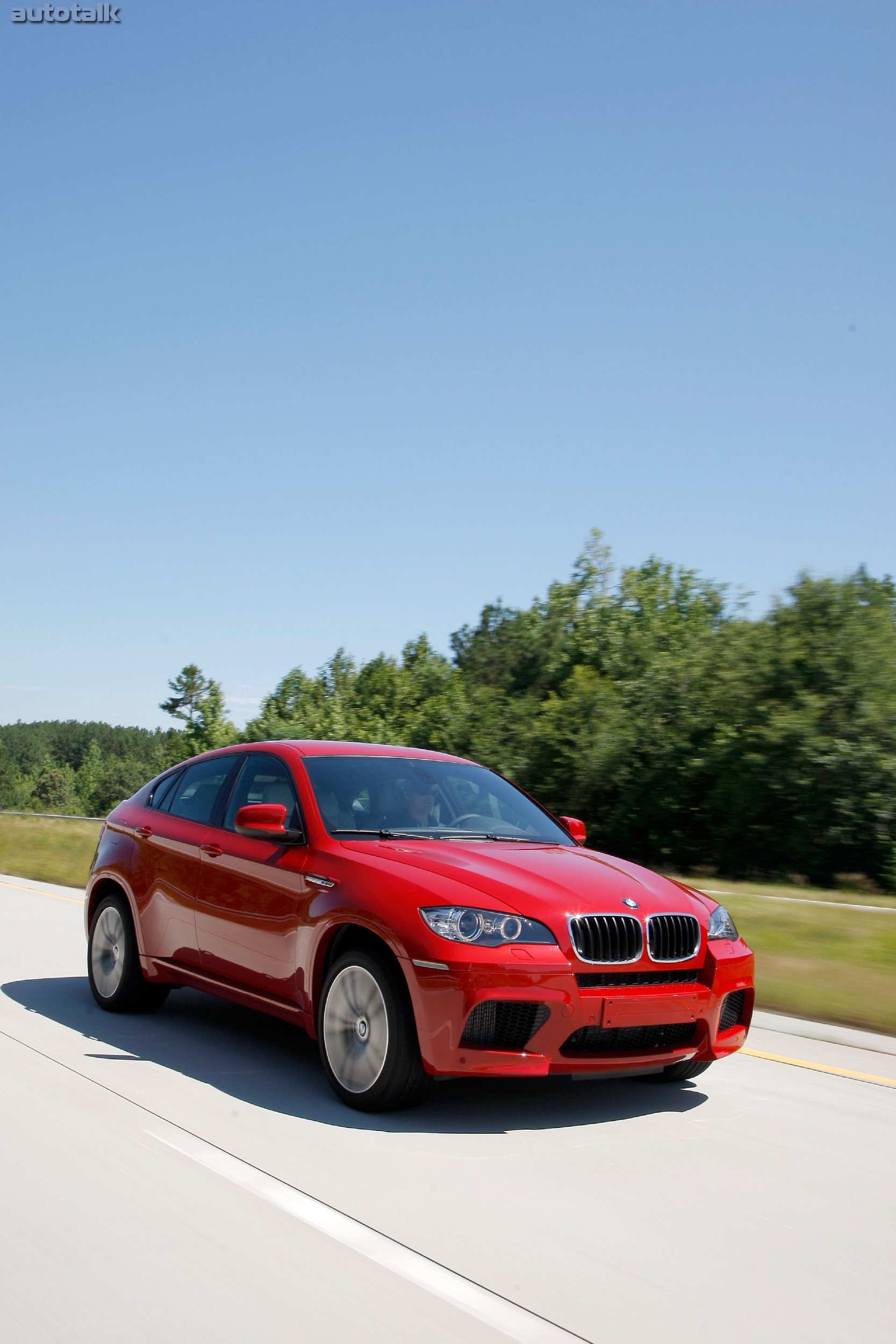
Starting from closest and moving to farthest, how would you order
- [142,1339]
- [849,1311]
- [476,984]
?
[142,1339] < [849,1311] < [476,984]

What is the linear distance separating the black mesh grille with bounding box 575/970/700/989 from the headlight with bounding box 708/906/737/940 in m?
0.33

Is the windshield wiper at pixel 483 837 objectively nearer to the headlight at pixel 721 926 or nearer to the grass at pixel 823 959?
the headlight at pixel 721 926

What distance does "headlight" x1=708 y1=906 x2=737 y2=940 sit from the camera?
238 inches

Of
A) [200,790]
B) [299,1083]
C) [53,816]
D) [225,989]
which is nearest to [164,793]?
[200,790]

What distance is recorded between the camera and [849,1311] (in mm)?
3531

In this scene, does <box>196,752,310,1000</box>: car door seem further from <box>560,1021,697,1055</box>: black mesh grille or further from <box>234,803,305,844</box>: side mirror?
<box>560,1021,697,1055</box>: black mesh grille

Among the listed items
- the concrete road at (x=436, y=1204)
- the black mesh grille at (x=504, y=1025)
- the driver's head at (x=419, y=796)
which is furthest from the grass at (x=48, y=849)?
the black mesh grille at (x=504, y=1025)

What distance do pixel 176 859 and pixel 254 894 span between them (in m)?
1.07

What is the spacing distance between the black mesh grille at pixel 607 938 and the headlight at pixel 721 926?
61 cm

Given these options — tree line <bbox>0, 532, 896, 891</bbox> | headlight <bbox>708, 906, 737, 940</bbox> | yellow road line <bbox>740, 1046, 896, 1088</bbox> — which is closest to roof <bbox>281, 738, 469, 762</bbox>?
headlight <bbox>708, 906, 737, 940</bbox>

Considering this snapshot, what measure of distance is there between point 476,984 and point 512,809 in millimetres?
2053

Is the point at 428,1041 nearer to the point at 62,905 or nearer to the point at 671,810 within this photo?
the point at 62,905

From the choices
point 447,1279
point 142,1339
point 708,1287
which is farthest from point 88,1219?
point 708,1287

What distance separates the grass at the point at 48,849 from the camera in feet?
64.6
